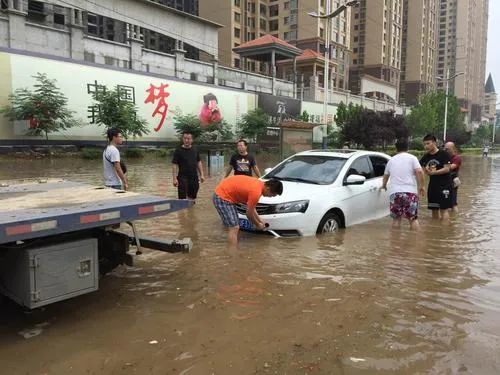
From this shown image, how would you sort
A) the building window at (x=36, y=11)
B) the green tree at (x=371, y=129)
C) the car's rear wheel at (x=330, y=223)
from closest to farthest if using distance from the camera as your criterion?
the car's rear wheel at (x=330, y=223)
the building window at (x=36, y=11)
the green tree at (x=371, y=129)

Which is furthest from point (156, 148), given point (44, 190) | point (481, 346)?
point (481, 346)

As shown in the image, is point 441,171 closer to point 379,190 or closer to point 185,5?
point 379,190

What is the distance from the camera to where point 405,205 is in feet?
24.2

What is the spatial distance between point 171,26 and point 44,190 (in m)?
37.2

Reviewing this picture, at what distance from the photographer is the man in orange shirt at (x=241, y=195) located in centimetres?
570

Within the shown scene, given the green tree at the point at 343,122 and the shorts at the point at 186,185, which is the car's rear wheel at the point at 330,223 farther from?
the green tree at the point at 343,122

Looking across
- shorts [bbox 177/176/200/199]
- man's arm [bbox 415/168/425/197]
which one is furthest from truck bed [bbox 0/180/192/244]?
man's arm [bbox 415/168/425/197]

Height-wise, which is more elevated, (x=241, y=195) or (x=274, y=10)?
(x=274, y=10)

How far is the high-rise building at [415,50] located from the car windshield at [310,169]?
11041cm

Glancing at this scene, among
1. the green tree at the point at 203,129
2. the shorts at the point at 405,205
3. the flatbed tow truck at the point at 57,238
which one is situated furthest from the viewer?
the green tree at the point at 203,129

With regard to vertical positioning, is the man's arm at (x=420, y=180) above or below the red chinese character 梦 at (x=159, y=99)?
below

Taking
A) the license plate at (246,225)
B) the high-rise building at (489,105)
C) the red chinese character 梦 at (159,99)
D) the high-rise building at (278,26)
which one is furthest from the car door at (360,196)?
the high-rise building at (489,105)

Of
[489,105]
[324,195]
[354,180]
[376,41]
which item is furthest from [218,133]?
[489,105]

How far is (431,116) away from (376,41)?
1848 inches
